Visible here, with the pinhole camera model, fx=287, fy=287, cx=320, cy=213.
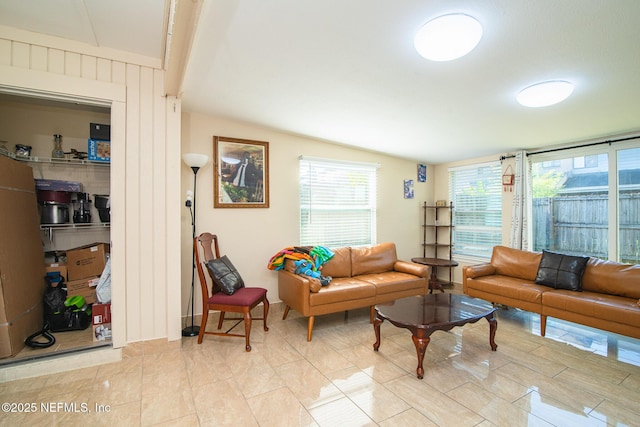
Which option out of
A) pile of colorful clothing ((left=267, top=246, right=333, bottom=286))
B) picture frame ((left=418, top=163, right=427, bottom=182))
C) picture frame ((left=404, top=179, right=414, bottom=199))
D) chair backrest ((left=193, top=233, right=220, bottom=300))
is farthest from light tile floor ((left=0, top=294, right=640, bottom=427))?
picture frame ((left=418, top=163, right=427, bottom=182))

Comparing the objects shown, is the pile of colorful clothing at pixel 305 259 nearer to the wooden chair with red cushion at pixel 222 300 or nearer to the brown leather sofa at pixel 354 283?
the brown leather sofa at pixel 354 283

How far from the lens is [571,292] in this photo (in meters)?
3.05

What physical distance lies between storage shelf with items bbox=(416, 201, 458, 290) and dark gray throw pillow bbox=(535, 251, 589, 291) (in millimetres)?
1699

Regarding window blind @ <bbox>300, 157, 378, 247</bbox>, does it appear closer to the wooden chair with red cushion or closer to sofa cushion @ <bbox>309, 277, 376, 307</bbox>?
sofa cushion @ <bbox>309, 277, 376, 307</bbox>

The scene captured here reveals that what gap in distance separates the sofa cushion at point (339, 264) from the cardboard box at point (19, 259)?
2.90 m

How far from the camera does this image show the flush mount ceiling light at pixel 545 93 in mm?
2305

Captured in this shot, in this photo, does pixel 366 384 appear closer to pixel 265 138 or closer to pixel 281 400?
pixel 281 400

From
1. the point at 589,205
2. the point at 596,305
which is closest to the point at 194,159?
the point at 596,305

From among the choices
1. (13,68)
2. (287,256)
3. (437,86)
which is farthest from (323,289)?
(13,68)

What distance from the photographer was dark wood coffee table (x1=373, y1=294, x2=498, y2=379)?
Answer: 2266 millimetres

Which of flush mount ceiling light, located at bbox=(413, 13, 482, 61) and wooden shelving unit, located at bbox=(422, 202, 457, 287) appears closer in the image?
flush mount ceiling light, located at bbox=(413, 13, 482, 61)

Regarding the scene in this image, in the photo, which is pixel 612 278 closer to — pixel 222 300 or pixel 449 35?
pixel 449 35

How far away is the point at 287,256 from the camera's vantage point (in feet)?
11.5

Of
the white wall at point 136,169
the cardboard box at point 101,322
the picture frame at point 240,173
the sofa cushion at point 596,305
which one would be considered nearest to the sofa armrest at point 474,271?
the sofa cushion at point 596,305
